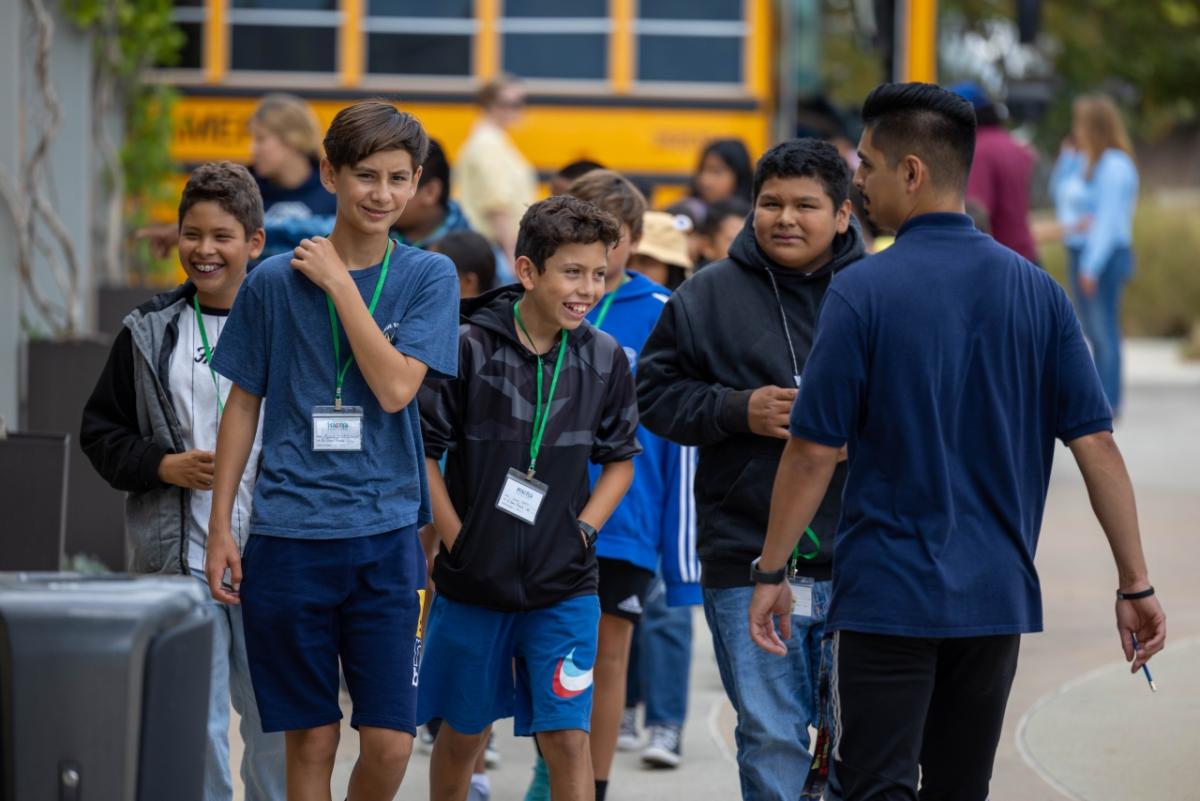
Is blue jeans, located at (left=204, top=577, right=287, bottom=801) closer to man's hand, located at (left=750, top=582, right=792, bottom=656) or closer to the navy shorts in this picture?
the navy shorts

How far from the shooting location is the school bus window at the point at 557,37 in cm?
1104

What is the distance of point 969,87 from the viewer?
9258 millimetres

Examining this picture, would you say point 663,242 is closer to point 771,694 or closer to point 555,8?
point 771,694

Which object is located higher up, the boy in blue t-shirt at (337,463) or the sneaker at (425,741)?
the boy in blue t-shirt at (337,463)

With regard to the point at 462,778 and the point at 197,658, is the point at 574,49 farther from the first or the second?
the point at 197,658

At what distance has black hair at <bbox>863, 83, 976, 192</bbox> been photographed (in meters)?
3.61

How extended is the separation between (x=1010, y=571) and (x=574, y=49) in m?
8.01

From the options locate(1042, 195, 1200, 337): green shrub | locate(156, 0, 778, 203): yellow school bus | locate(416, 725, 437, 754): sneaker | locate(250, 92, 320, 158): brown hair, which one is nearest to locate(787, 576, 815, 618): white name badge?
locate(416, 725, 437, 754): sneaker

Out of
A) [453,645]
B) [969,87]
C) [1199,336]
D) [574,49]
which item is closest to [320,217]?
[453,645]

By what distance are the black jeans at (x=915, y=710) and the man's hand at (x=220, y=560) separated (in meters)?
1.24

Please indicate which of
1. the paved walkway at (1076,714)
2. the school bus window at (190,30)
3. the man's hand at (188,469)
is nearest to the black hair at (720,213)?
the paved walkway at (1076,714)

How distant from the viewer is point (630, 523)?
5129 millimetres

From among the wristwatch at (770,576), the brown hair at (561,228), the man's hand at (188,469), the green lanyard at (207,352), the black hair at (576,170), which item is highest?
the black hair at (576,170)

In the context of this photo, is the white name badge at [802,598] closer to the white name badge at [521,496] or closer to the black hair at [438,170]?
the white name badge at [521,496]
